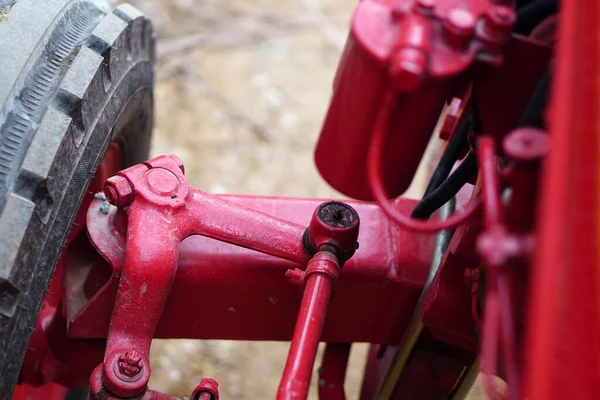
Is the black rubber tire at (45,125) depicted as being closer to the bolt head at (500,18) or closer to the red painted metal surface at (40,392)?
the red painted metal surface at (40,392)

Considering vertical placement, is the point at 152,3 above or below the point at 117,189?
below

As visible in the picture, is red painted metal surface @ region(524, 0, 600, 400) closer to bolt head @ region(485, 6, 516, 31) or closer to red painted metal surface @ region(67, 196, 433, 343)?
bolt head @ region(485, 6, 516, 31)

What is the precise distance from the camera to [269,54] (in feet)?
11.0

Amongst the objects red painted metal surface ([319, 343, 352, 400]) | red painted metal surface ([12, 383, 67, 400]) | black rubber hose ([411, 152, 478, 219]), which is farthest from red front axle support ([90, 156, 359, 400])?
red painted metal surface ([12, 383, 67, 400])

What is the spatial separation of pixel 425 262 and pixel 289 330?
10.9 inches

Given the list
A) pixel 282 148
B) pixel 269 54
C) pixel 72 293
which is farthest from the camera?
pixel 269 54

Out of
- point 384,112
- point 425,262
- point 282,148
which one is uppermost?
point 384,112

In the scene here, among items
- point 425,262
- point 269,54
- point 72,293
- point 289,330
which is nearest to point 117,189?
point 72,293

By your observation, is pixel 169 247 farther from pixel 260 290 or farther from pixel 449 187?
pixel 449 187

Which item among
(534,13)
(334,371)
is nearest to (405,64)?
(534,13)

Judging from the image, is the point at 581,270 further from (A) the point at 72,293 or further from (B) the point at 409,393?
(A) the point at 72,293

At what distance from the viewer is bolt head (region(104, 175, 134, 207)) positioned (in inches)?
42.3

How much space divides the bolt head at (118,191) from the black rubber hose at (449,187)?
1.51 ft

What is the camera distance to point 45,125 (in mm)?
1004
